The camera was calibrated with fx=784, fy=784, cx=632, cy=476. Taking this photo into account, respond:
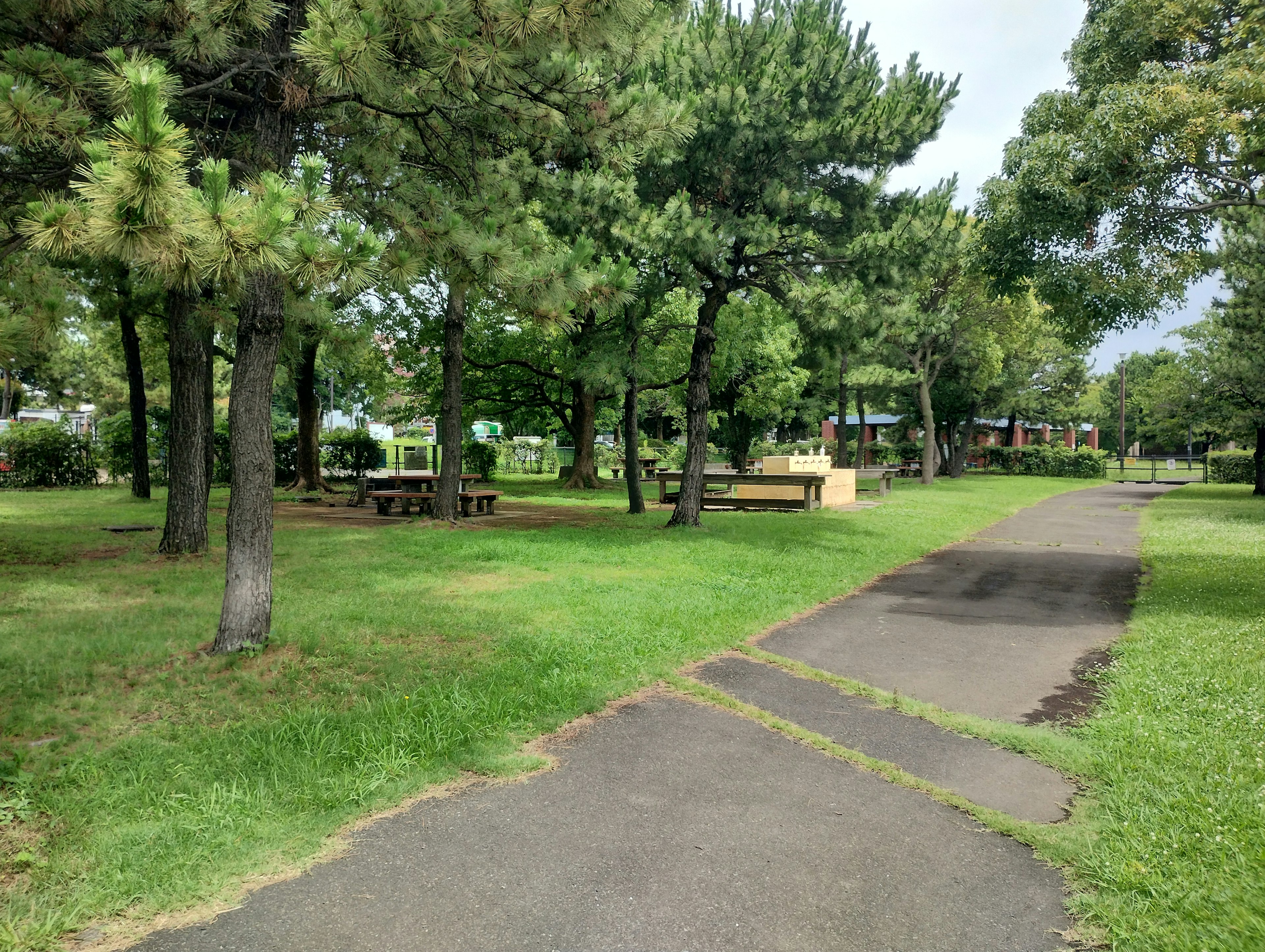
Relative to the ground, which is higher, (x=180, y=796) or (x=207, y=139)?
(x=207, y=139)

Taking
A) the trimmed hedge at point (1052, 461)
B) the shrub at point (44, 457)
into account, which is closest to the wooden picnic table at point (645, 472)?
the shrub at point (44, 457)

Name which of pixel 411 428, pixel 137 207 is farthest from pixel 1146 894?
pixel 411 428

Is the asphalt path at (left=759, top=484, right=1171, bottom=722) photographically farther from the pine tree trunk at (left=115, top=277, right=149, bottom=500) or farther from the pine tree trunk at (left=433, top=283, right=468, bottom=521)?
the pine tree trunk at (left=115, top=277, right=149, bottom=500)

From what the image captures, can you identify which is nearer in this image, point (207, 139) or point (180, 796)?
point (180, 796)

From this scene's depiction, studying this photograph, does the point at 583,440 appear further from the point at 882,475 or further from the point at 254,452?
the point at 254,452

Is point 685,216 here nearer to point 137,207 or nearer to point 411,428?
point 137,207

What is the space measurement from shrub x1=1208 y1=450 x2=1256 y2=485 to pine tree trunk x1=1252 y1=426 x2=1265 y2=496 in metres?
6.52

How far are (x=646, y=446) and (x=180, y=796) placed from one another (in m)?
39.8

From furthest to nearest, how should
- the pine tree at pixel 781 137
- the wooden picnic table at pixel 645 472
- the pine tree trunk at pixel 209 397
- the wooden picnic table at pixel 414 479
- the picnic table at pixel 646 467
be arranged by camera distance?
the picnic table at pixel 646 467 < the wooden picnic table at pixel 645 472 < the wooden picnic table at pixel 414 479 < the pine tree at pixel 781 137 < the pine tree trunk at pixel 209 397

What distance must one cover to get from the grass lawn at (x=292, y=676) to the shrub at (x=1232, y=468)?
91.7ft

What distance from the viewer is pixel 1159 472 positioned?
44.2 meters

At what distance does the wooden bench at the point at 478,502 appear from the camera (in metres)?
15.2

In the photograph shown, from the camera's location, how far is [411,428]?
2013 inches

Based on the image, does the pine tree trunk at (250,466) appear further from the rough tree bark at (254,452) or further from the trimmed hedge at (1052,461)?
the trimmed hedge at (1052,461)
